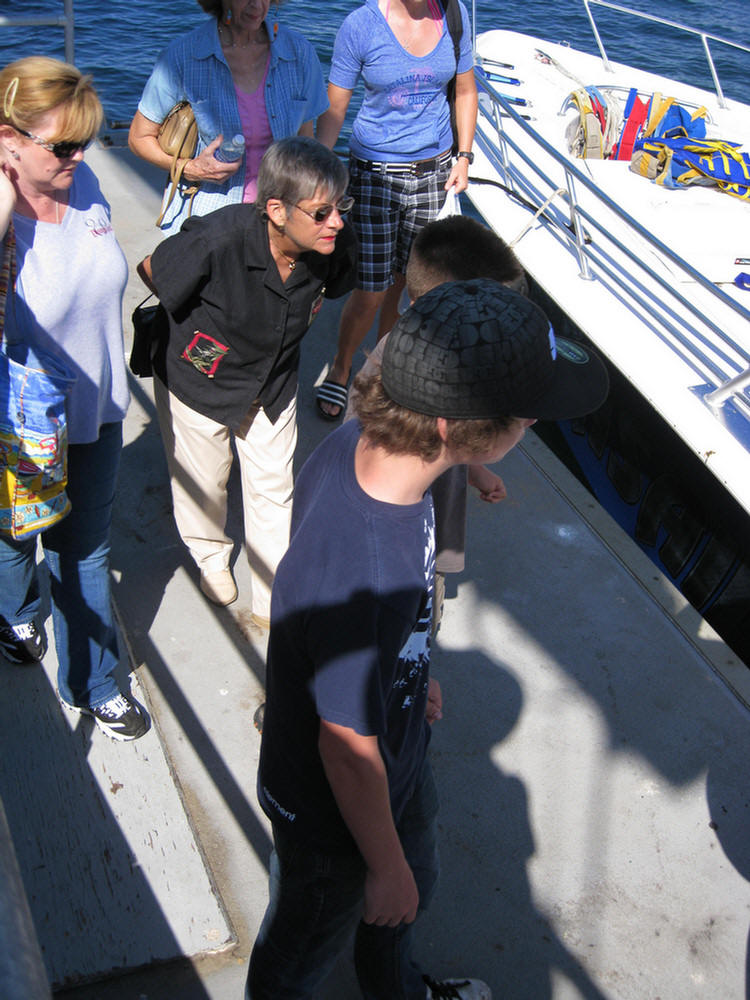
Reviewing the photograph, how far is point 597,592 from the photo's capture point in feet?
11.1

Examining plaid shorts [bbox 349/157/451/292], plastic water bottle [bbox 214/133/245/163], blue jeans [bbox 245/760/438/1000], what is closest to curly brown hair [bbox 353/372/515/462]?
blue jeans [bbox 245/760/438/1000]

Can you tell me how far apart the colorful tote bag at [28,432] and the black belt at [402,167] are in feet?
7.33

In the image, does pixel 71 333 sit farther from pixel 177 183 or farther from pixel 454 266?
pixel 177 183

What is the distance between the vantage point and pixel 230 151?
2.97m

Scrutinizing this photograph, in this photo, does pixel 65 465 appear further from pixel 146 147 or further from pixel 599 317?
pixel 599 317

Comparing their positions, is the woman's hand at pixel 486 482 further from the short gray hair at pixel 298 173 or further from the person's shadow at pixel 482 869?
the short gray hair at pixel 298 173

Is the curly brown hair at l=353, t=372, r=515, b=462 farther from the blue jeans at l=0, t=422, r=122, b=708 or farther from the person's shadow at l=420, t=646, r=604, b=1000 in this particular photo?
the person's shadow at l=420, t=646, r=604, b=1000

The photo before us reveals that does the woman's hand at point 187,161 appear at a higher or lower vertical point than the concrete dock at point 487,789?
higher

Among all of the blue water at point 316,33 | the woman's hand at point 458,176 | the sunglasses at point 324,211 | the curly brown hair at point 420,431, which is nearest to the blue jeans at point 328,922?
the curly brown hair at point 420,431

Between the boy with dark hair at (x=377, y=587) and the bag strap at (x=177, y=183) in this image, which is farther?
the bag strap at (x=177, y=183)

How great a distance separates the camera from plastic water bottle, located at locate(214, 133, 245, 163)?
297 cm

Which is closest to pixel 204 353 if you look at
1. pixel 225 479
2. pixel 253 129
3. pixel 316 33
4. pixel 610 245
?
pixel 225 479

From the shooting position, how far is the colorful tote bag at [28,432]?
1925 millimetres

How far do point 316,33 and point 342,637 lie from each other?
13.5 metres
